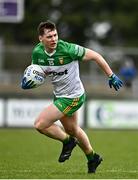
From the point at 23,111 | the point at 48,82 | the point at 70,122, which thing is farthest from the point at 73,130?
the point at 48,82

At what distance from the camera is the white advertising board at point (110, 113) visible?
87.6ft

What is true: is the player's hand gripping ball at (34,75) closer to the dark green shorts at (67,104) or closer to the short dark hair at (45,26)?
the dark green shorts at (67,104)

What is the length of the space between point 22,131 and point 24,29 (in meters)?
24.5

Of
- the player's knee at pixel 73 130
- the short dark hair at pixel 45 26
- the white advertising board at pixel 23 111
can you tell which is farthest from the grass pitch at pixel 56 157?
the short dark hair at pixel 45 26

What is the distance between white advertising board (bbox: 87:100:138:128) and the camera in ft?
87.6

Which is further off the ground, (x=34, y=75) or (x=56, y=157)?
(x=34, y=75)

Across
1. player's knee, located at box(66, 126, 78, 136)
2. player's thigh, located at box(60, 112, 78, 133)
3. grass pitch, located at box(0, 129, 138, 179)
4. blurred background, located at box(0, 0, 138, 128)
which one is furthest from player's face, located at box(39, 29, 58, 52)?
blurred background, located at box(0, 0, 138, 128)

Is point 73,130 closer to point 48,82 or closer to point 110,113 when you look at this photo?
point 110,113

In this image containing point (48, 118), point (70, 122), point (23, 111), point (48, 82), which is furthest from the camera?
point (48, 82)

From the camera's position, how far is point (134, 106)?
2681cm

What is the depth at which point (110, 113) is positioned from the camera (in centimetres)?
2681

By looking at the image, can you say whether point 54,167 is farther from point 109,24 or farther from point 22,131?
Answer: point 109,24

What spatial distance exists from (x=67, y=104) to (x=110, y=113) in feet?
48.7

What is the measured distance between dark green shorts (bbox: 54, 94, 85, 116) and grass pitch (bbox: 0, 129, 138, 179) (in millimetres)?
955
